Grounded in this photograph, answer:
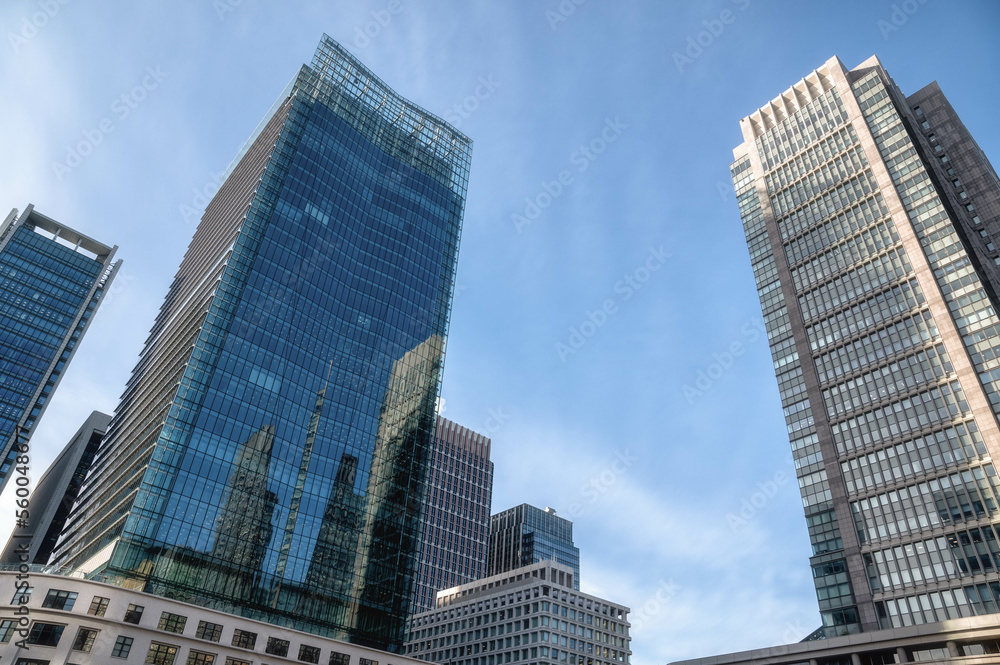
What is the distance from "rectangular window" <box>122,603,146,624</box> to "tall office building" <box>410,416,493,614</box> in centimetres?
10490

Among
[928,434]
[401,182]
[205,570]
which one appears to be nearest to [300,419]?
[205,570]

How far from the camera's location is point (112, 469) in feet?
341

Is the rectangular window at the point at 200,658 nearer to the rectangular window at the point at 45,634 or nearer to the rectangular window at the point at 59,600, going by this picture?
the rectangular window at the point at 45,634

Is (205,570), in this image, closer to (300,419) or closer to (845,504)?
(300,419)

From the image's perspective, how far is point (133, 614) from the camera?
64688 mm

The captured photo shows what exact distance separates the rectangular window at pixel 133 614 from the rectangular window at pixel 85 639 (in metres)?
2.78

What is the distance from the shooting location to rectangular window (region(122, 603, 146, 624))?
64175 mm

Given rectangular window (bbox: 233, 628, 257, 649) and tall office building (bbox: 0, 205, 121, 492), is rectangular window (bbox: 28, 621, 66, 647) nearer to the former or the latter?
rectangular window (bbox: 233, 628, 257, 649)

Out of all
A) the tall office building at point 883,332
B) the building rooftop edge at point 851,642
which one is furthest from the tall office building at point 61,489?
the tall office building at point 883,332

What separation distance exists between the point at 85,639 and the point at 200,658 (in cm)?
1063

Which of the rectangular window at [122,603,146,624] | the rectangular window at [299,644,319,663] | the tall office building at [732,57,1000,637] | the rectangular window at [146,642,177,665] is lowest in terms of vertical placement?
the rectangular window at [146,642,177,665]

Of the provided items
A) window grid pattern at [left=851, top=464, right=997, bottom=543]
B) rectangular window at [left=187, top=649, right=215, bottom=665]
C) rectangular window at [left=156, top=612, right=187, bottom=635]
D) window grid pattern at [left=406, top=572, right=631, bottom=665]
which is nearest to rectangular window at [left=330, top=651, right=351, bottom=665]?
rectangular window at [left=187, top=649, right=215, bottom=665]

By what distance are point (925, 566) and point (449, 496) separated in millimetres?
131330

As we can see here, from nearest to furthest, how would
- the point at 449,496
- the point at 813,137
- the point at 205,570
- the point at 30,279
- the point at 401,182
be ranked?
the point at 205,570, the point at 813,137, the point at 401,182, the point at 30,279, the point at 449,496
